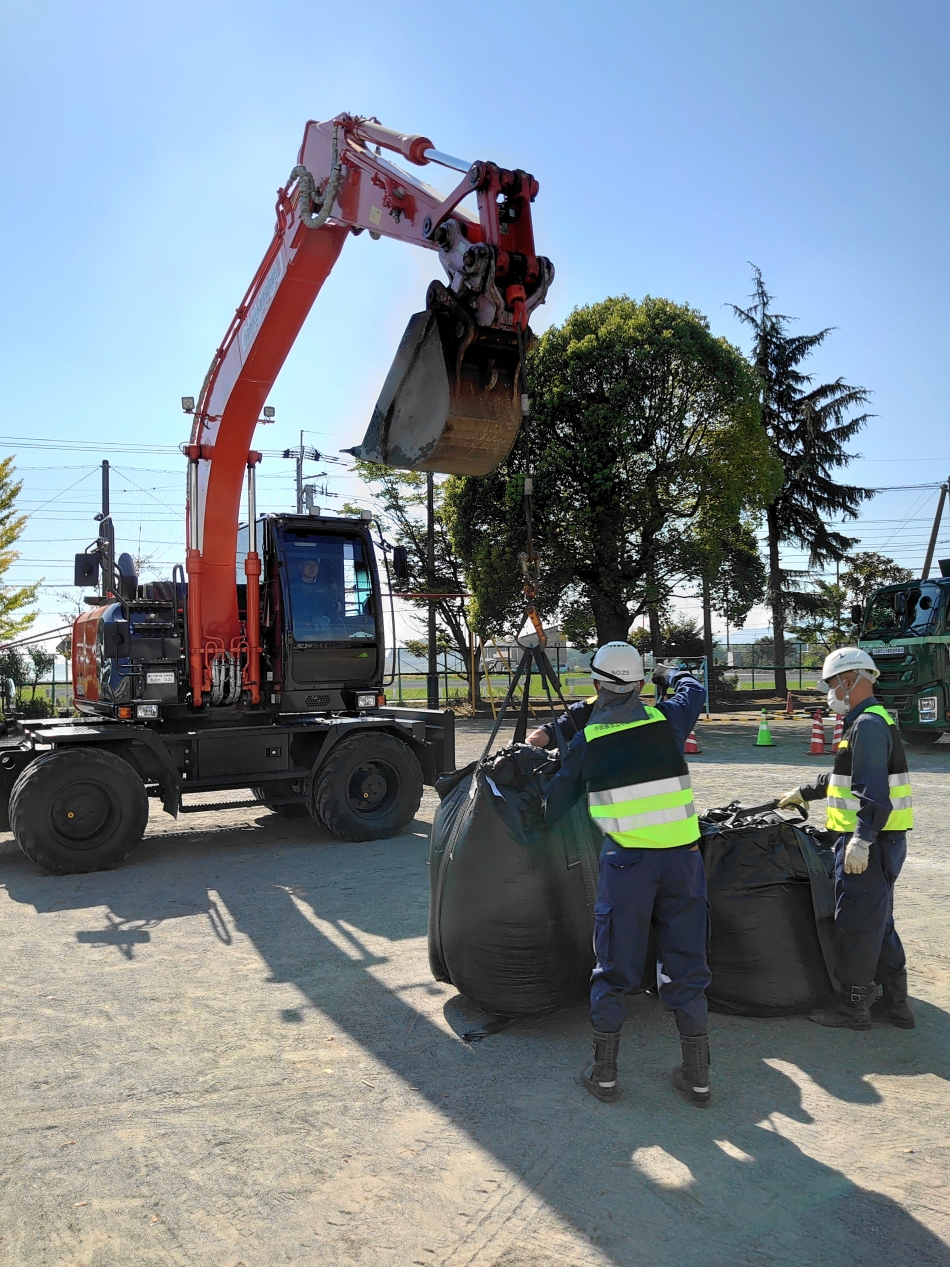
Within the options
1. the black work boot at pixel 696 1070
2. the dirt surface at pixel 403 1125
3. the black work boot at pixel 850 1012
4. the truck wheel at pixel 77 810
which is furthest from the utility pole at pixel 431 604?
the black work boot at pixel 696 1070

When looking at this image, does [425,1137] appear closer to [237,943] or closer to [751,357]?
[237,943]

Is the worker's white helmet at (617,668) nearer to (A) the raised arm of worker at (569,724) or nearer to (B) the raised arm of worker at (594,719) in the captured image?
(B) the raised arm of worker at (594,719)

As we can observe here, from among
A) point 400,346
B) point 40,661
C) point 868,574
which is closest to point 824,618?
point 868,574

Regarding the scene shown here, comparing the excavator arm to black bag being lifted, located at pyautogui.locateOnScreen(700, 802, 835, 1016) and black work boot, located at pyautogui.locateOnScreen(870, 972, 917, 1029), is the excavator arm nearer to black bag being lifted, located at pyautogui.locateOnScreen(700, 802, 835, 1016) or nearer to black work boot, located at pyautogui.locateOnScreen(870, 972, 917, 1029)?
black bag being lifted, located at pyautogui.locateOnScreen(700, 802, 835, 1016)

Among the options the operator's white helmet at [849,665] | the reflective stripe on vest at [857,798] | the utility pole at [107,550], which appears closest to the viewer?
the reflective stripe on vest at [857,798]

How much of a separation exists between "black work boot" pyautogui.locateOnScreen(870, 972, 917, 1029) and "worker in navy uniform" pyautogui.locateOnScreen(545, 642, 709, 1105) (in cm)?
126

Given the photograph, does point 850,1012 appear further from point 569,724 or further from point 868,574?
point 868,574

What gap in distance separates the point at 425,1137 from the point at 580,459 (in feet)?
71.0

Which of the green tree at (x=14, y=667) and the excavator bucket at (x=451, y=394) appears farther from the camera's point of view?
the green tree at (x=14, y=667)

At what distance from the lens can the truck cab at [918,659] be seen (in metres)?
16.5

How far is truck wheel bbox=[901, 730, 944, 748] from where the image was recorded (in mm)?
17219

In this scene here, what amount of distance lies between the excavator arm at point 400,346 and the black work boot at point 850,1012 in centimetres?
346

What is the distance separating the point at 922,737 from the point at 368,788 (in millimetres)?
12559

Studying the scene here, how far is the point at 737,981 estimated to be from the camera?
182 inches
